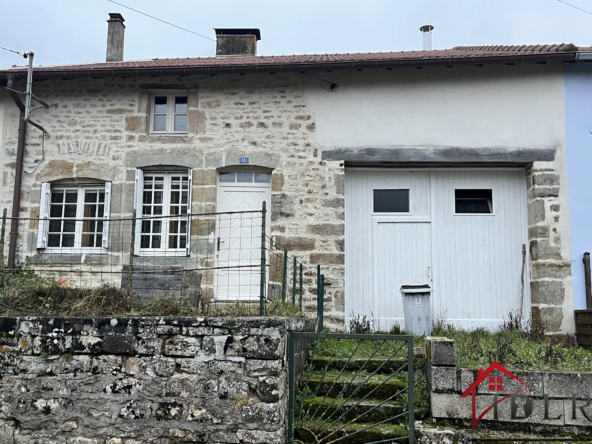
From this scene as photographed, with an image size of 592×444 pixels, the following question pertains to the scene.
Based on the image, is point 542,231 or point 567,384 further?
point 542,231

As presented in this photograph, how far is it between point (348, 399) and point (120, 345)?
6.81 feet

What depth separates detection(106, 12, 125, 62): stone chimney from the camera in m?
11.1

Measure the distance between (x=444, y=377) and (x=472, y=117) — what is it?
Answer: 474 centimetres

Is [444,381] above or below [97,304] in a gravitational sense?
below

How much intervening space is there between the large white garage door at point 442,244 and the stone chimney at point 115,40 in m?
5.42

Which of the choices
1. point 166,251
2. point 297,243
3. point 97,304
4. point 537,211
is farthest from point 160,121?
point 537,211

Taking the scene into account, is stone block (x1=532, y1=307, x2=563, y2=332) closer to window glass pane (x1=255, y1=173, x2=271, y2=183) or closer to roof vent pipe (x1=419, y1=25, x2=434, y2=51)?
window glass pane (x1=255, y1=173, x2=271, y2=183)

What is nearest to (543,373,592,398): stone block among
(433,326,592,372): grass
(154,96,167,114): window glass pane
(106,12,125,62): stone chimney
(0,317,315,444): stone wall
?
(433,326,592,372): grass

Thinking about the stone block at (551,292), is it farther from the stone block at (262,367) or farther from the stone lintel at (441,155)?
the stone block at (262,367)

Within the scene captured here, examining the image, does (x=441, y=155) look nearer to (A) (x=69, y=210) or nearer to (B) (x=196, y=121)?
(B) (x=196, y=121)

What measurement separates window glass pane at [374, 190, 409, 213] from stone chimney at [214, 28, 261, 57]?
4212mm

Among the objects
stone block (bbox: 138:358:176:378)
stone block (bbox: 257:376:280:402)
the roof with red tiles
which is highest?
the roof with red tiles

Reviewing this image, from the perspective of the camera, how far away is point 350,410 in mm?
5242

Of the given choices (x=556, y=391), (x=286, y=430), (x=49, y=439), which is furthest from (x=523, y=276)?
(x=49, y=439)
